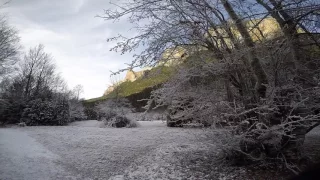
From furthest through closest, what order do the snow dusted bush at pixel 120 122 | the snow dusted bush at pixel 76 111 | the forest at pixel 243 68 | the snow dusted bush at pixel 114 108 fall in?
the snow dusted bush at pixel 76 111 → the snow dusted bush at pixel 114 108 → the snow dusted bush at pixel 120 122 → the forest at pixel 243 68

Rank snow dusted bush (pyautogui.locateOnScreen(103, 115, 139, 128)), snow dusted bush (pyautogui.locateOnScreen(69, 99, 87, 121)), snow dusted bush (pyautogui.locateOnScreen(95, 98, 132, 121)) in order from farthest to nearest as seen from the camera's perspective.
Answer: snow dusted bush (pyautogui.locateOnScreen(69, 99, 87, 121))
snow dusted bush (pyautogui.locateOnScreen(95, 98, 132, 121))
snow dusted bush (pyautogui.locateOnScreen(103, 115, 139, 128))

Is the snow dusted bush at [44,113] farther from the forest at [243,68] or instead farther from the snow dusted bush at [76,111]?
the forest at [243,68]

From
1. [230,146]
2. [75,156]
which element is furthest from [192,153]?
[75,156]

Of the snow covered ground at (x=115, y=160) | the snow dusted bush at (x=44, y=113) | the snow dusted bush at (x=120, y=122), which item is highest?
the snow dusted bush at (x=44, y=113)

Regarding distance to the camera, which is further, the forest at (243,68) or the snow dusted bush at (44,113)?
the snow dusted bush at (44,113)

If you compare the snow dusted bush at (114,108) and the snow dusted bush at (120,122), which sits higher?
the snow dusted bush at (114,108)

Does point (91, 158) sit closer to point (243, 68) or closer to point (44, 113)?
point (243, 68)

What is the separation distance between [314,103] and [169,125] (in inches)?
343


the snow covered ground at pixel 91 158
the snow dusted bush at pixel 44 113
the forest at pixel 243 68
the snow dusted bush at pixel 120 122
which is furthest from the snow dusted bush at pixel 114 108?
the forest at pixel 243 68

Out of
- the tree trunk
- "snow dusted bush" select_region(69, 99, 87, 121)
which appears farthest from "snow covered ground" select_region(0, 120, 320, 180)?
"snow dusted bush" select_region(69, 99, 87, 121)

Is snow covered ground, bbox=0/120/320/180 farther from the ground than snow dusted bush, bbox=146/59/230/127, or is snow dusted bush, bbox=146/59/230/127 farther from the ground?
snow dusted bush, bbox=146/59/230/127

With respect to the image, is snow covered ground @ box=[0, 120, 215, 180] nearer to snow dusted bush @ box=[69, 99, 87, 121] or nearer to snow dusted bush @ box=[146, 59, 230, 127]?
snow dusted bush @ box=[146, 59, 230, 127]

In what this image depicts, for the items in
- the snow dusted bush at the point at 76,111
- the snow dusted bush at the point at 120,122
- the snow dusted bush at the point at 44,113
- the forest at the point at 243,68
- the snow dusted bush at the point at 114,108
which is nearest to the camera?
the forest at the point at 243,68

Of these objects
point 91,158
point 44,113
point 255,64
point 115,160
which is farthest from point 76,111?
point 255,64
